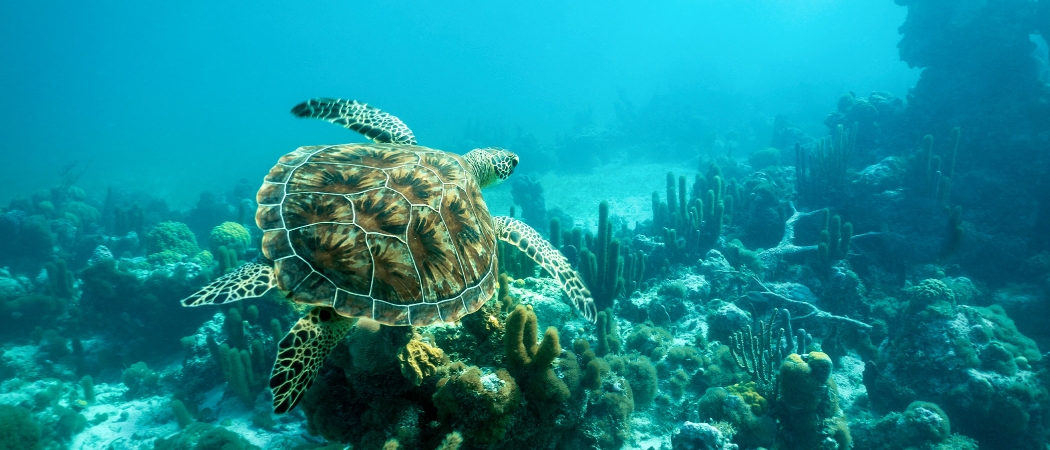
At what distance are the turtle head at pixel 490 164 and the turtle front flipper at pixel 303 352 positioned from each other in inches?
88.0

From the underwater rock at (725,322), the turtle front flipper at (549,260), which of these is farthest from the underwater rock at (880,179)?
the turtle front flipper at (549,260)

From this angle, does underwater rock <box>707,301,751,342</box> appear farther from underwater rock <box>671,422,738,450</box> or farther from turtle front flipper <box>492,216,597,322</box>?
turtle front flipper <box>492,216,597,322</box>

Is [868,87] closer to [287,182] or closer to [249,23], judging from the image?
[287,182]

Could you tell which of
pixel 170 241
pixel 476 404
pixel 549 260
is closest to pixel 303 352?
pixel 476 404

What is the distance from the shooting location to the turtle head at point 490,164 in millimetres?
4402

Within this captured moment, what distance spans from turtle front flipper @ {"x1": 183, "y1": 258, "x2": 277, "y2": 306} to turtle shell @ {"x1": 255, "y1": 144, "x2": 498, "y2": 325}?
0.64 ft

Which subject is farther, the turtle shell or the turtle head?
the turtle head

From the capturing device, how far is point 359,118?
4.41 metres

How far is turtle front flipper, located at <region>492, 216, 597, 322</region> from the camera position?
366 cm

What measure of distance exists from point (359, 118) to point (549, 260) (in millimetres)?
2689

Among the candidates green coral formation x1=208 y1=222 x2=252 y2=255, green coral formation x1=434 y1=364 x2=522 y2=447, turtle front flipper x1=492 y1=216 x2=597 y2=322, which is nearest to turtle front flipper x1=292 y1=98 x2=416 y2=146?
turtle front flipper x1=492 y1=216 x2=597 y2=322

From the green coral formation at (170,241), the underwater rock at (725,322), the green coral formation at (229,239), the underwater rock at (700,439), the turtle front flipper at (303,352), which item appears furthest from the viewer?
the green coral formation at (170,241)

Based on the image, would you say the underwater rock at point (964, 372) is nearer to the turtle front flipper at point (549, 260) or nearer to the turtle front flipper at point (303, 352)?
the turtle front flipper at point (549, 260)

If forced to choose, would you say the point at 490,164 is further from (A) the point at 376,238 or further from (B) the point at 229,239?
(B) the point at 229,239
